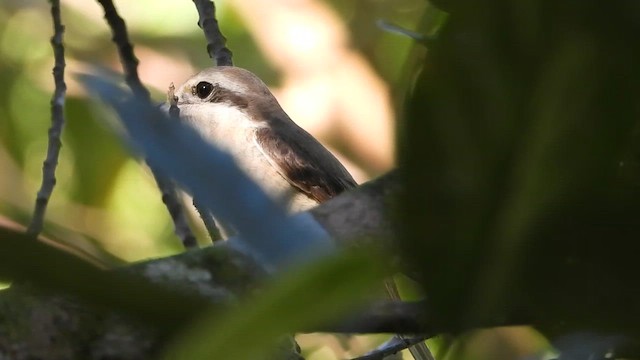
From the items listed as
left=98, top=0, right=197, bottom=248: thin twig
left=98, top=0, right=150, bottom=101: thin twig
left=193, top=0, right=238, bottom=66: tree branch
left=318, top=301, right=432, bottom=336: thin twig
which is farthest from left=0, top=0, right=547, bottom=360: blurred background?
left=318, top=301, right=432, bottom=336: thin twig

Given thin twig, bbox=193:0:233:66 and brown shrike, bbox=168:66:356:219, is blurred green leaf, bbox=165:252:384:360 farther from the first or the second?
brown shrike, bbox=168:66:356:219

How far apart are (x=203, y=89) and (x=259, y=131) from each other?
21 cm

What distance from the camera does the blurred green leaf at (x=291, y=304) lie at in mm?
360

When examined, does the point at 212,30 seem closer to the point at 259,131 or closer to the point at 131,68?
the point at 131,68

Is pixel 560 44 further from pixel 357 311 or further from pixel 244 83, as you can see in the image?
pixel 244 83

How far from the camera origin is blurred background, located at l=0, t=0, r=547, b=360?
131 inches

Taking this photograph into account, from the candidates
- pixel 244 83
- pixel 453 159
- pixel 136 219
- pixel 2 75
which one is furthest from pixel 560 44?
pixel 2 75

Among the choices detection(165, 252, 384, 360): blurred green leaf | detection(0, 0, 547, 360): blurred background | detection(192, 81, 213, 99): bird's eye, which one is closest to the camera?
detection(165, 252, 384, 360): blurred green leaf


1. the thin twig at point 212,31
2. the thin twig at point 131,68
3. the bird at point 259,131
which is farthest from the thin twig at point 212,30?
the thin twig at point 131,68

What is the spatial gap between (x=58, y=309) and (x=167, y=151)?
0.61 feet

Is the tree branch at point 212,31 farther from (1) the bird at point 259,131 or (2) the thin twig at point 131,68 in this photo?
(2) the thin twig at point 131,68

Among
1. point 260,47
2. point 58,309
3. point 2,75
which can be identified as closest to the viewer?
point 58,309

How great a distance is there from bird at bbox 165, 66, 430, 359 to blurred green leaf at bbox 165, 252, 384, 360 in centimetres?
231

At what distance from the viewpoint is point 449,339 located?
42 cm
